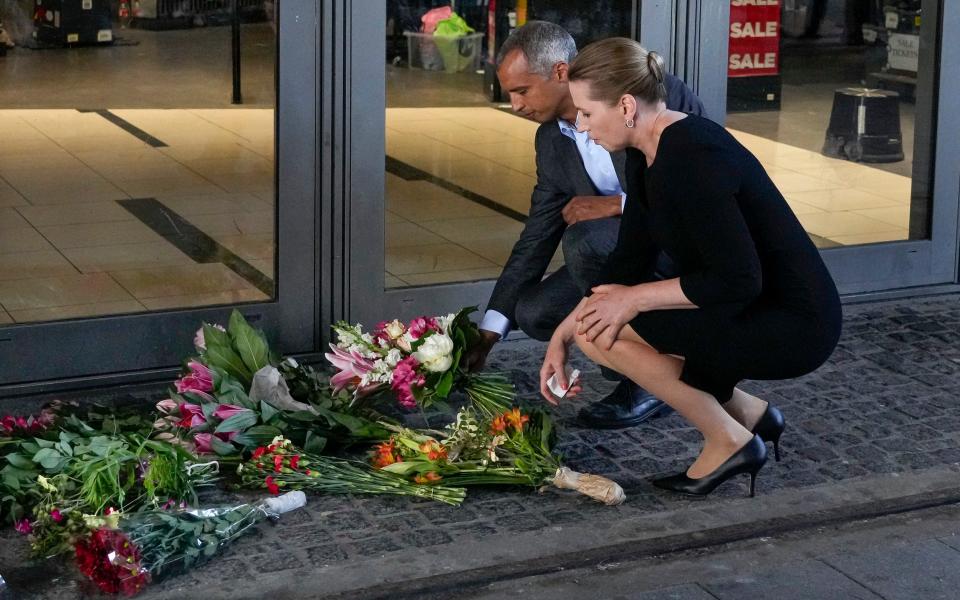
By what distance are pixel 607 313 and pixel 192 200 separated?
1.91 m

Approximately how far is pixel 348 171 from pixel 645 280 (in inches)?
60.9

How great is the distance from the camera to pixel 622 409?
16.8ft

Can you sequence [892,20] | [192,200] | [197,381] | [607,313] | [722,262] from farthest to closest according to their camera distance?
1. [892,20]
2. [192,200]
3. [197,381]
4. [607,313]
5. [722,262]

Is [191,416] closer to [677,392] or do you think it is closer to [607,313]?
[607,313]

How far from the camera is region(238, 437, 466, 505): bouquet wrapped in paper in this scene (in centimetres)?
438

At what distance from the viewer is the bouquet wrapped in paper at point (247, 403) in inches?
180

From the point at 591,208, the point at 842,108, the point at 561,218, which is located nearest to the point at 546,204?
the point at 561,218

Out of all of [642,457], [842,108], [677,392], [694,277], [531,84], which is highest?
[531,84]

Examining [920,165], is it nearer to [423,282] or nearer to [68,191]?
[423,282]

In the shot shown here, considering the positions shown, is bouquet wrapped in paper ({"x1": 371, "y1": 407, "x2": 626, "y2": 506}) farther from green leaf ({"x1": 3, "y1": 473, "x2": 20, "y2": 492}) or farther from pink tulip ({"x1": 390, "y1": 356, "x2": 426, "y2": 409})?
green leaf ({"x1": 3, "y1": 473, "x2": 20, "y2": 492})

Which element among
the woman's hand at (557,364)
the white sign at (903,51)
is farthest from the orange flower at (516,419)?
the white sign at (903,51)

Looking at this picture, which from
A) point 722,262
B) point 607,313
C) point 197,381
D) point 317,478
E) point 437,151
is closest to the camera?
point 722,262

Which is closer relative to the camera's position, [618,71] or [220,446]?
[618,71]

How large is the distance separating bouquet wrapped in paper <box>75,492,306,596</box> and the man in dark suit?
→ 1.20 m
